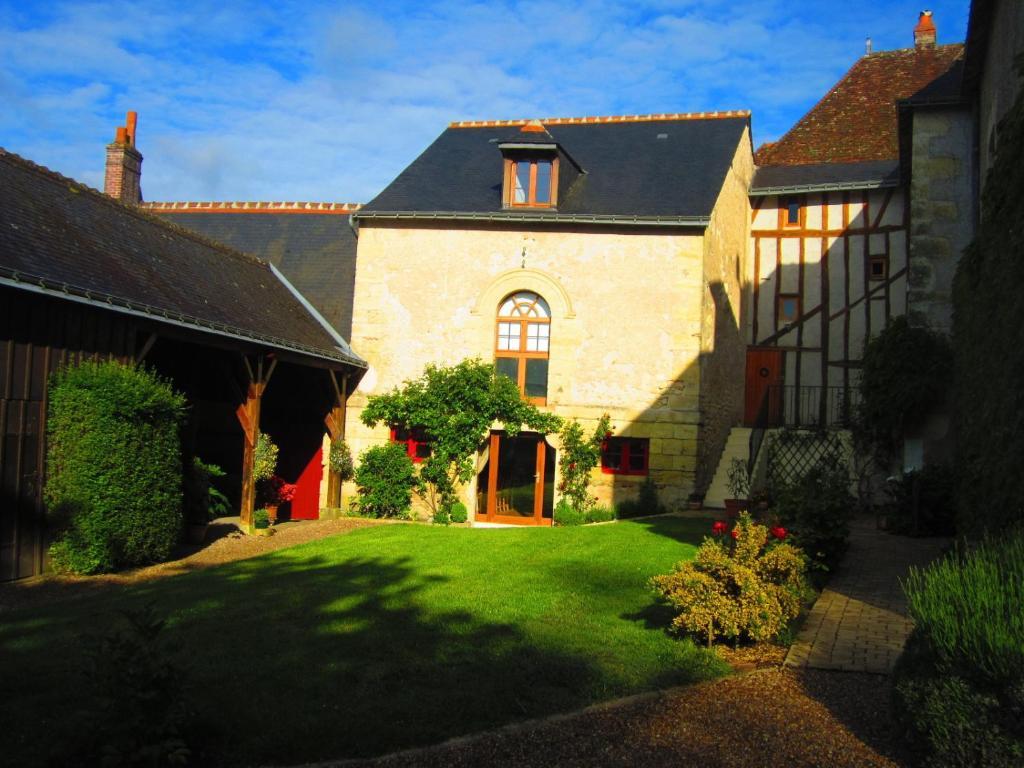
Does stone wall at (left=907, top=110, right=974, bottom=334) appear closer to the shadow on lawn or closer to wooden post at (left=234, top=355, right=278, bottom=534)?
wooden post at (left=234, top=355, right=278, bottom=534)

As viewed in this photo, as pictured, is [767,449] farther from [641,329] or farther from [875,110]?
[875,110]

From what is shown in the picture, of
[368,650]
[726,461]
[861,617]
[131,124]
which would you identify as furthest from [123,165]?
[861,617]

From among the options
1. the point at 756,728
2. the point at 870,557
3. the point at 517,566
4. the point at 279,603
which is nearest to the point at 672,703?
the point at 756,728

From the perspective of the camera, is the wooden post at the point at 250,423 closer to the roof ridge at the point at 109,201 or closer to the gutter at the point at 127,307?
the gutter at the point at 127,307

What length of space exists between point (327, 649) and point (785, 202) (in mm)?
17514

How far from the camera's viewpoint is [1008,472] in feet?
19.4

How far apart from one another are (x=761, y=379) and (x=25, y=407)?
51.2ft

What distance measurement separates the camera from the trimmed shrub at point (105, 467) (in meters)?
9.13

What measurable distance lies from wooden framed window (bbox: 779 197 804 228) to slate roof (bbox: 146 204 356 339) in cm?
967

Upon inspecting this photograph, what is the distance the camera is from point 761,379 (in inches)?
805

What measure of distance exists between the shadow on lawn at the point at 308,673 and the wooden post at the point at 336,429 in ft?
27.5

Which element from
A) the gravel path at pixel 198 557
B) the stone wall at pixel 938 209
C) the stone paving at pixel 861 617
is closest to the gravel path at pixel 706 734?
the stone paving at pixel 861 617

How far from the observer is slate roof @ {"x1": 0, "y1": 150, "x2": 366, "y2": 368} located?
30.1ft

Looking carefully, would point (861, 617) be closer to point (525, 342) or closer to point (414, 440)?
point (525, 342)
